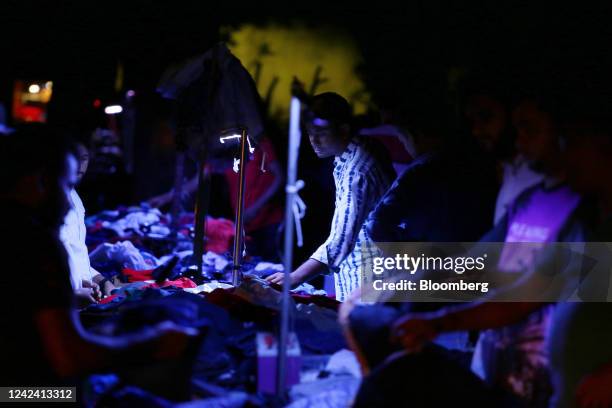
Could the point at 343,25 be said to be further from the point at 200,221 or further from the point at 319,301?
the point at 319,301

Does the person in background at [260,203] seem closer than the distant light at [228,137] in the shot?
No

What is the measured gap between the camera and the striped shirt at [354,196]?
4.40 m

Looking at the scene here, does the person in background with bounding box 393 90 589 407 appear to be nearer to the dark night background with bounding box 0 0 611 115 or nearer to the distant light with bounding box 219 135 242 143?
the dark night background with bounding box 0 0 611 115

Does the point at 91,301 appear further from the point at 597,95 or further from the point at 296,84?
the point at 597,95

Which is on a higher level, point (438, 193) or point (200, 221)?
point (438, 193)

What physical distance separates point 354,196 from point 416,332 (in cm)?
162

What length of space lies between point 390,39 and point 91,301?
15.6 feet

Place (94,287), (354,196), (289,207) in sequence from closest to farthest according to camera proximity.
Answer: (289,207) → (354,196) → (94,287)

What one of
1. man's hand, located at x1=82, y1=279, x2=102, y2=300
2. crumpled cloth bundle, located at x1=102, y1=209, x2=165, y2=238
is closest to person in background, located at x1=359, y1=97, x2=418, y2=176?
man's hand, located at x1=82, y1=279, x2=102, y2=300

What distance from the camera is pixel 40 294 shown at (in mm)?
2643

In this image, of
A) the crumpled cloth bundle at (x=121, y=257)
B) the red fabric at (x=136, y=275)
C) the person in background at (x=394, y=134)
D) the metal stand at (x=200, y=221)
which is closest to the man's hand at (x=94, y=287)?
the red fabric at (x=136, y=275)

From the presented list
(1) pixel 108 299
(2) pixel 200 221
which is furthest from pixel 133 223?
(1) pixel 108 299

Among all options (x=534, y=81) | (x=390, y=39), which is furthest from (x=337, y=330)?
(x=390, y=39)

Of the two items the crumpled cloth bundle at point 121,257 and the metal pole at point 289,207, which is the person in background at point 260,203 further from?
the metal pole at point 289,207
